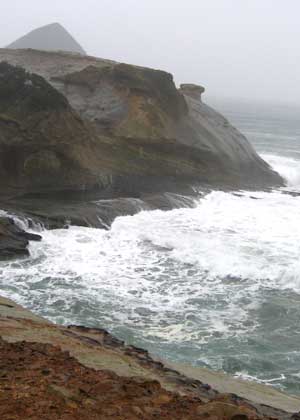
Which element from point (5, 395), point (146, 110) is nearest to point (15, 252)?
point (5, 395)

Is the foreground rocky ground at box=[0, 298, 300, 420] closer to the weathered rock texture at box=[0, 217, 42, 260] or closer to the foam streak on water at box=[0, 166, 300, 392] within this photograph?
the foam streak on water at box=[0, 166, 300, 392]

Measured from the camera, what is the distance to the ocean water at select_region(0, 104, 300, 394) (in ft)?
32.4

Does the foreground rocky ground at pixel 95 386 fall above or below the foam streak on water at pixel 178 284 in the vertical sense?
above

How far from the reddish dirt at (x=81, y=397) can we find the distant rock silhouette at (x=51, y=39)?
8720 cm

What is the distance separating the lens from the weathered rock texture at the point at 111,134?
19.1 metres

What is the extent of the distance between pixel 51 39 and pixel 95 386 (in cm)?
9672

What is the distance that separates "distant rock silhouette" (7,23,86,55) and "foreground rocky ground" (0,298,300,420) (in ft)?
283

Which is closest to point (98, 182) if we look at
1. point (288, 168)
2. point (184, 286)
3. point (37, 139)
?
point (37, 139)

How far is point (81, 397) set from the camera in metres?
5.22

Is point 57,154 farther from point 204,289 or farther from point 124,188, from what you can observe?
point 204,289

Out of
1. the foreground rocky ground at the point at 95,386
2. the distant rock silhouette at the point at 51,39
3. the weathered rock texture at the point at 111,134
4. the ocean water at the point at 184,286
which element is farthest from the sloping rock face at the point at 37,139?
the distant rock silhouette at the point at 51,39

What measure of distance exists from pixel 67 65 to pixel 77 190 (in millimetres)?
9961

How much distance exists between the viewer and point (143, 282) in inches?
508

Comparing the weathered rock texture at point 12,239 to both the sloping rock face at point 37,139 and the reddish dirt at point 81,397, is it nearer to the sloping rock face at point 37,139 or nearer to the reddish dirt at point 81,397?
the sloping rock face at point 37,139
